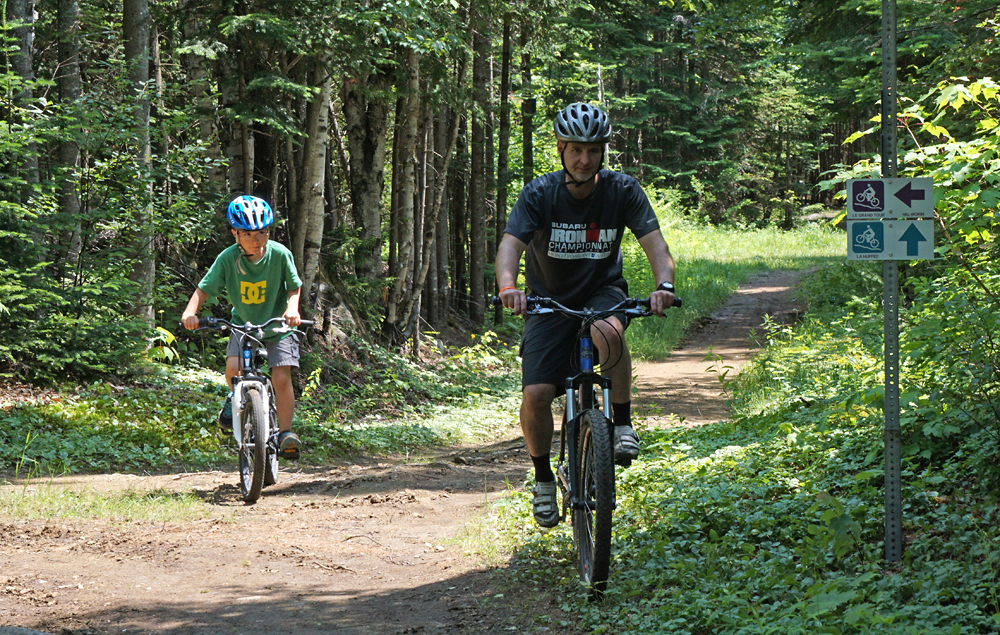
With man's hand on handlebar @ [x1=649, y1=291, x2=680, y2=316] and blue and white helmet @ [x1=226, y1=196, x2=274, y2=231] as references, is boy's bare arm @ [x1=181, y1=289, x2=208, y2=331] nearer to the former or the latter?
blue and white helmet @ [x1=226, y1=196, x2=274, y2=231]

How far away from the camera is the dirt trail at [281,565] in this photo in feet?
14.0

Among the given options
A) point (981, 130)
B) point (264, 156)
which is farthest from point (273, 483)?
point (264, 156)

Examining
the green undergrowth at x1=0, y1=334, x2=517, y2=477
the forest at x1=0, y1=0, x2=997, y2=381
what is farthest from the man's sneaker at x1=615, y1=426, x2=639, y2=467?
the green undergrowth at x1=0, y1=334, x2=517, y2=477

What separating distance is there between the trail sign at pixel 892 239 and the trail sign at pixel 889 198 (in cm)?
4

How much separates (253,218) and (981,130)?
5.27 m

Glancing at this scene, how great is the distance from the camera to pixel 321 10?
10398mm

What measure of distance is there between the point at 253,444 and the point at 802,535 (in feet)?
13.6

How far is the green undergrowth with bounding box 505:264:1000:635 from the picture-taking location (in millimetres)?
3816

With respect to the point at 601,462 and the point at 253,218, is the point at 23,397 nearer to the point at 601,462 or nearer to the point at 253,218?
the point at 253,218

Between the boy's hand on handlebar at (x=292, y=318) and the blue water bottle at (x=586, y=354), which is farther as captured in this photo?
the boy's hand on handlebar at (x=292, y=318)

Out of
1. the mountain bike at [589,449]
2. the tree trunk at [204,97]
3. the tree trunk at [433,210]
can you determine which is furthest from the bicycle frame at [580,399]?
the tree trunk at [433,210]

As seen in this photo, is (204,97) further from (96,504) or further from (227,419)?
(96,504)

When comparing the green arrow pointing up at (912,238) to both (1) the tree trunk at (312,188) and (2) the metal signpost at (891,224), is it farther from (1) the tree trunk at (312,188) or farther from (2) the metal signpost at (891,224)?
(1) the tree trunk at (312,188)

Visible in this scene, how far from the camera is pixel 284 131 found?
35.2 feet
